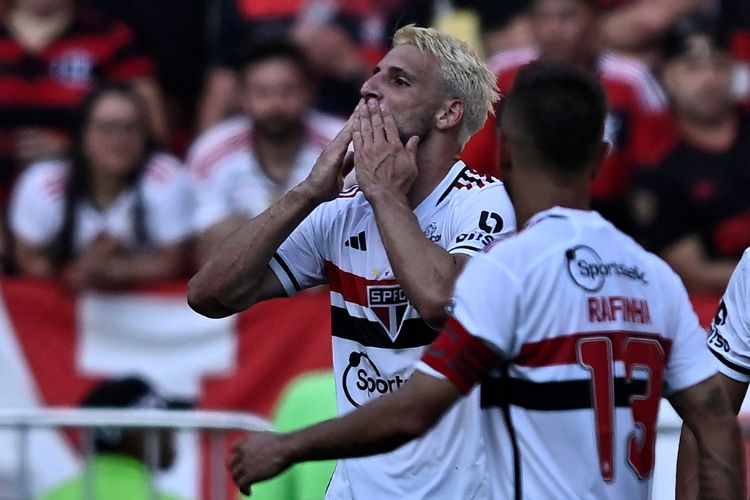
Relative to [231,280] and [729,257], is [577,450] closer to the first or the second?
[231,280]

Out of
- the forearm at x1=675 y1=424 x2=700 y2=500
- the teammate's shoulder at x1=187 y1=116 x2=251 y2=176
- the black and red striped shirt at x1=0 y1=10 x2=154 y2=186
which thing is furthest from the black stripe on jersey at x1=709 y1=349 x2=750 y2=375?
the black and red striped shirt at x1=0 y1=10 x2=154 y2=186

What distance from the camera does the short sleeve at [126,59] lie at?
8.69 m

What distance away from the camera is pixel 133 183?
8.45 meters

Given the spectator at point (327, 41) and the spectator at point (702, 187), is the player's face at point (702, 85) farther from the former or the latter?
the spectator at point (327, 41)

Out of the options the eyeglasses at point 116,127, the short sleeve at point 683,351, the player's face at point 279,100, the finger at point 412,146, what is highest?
the player's face at point 279,100

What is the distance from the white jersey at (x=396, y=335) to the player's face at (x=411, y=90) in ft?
0.63

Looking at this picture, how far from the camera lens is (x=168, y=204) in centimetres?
841

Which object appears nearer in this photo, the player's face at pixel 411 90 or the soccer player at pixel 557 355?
the soccer player at pixel 557 355

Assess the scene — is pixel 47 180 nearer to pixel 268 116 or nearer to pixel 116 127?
pixel 116 127

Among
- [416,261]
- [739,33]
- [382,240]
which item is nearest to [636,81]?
[739,33]

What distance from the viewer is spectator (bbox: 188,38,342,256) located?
8336 mm

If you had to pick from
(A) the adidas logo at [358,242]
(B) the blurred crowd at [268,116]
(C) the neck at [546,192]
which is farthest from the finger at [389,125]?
(B) the blurred crowd at [268,116]

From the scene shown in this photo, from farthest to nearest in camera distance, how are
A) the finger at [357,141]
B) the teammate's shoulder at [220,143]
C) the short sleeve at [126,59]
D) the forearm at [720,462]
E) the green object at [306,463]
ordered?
the short sleeve at [126,59] < the teammate's shoulder at [220,143] < the green object at [306,463] < the finger at [357,141] < the forearm at [720,462]

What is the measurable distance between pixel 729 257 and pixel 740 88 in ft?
3.32
